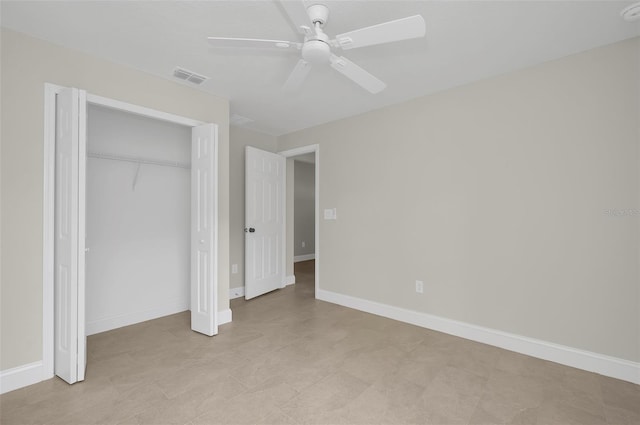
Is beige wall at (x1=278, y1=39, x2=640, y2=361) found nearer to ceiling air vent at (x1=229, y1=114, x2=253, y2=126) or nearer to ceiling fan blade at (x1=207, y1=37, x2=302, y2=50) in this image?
ceiling air vent at (x1=229, y1=114, x2=253, y2=126)

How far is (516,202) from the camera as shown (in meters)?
2.66

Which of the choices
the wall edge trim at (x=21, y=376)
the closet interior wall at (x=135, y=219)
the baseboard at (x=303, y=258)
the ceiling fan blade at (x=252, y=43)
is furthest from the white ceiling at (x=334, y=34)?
the baseboard at (x=303, y=258)

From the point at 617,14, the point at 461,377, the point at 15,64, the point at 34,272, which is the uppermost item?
the point at 617,14

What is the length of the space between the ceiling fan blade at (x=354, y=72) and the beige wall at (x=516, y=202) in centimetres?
124

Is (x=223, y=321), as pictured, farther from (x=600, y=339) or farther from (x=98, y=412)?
(x=600, y=339)

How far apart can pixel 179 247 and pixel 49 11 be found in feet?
8.04

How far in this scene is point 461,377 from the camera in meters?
2.23

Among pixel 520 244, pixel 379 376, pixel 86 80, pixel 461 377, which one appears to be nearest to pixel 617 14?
pixel 520 244

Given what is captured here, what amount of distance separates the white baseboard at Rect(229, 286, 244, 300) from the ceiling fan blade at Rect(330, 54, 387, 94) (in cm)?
321

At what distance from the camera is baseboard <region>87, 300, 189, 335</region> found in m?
2.98

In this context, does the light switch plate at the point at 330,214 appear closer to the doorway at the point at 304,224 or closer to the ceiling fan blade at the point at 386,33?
the doorway at the point at 304,224

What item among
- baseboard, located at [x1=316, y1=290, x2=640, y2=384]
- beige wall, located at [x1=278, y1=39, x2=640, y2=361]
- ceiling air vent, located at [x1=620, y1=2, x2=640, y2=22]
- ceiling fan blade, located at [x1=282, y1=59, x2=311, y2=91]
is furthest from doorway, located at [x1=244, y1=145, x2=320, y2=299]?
ceiling air vent, located at [x1=620, y1=2, x2=640, y2=22]

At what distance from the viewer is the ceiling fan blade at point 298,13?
1499 millimetres

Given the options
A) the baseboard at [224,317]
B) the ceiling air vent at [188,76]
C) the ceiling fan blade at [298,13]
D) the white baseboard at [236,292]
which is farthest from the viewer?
the white baseboard at [236,292]
